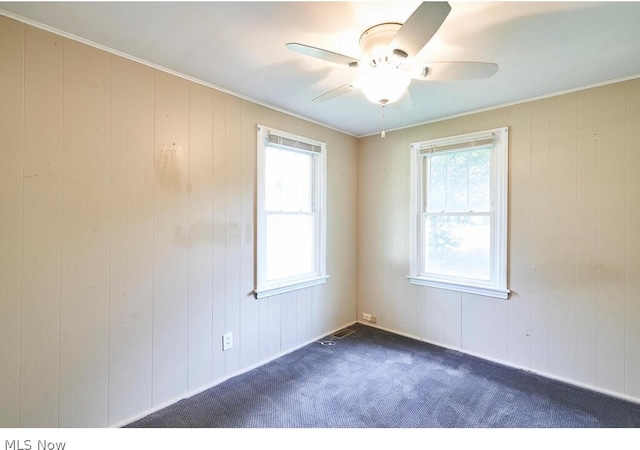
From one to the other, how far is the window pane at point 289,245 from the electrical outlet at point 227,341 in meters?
0.59

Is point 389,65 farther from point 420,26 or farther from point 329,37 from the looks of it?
point 329,37

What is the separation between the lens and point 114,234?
6.18ft

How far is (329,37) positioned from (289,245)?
1875 millimetres

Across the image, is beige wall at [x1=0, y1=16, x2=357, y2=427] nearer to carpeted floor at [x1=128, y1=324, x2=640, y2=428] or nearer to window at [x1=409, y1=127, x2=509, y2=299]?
carpeted floor at [x1=128, y1=324, x2=640, y2=428]

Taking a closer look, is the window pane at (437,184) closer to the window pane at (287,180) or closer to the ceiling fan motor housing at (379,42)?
the window pane at (287,180)

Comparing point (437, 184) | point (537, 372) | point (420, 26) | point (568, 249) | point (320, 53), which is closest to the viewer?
point (420, 26)

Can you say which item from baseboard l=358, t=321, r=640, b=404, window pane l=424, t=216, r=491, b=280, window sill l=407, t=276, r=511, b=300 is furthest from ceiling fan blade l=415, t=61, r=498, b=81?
baseboard l=358, t=321, r=640, b=404

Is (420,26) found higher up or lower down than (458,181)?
higher up

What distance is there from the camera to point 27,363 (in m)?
1.60

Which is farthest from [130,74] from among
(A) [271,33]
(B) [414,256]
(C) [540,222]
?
(C) [540,222]

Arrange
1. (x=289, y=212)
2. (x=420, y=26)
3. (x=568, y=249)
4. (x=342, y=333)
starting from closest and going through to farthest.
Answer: (x=420, y=26), (x=568, y=249), (x=289, y=212), (x=342, y=333)

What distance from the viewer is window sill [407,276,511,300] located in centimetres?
272

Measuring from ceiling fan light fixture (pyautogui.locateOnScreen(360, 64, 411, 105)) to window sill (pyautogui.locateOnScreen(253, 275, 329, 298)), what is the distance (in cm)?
183

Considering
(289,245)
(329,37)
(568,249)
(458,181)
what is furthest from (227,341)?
(568,249)
